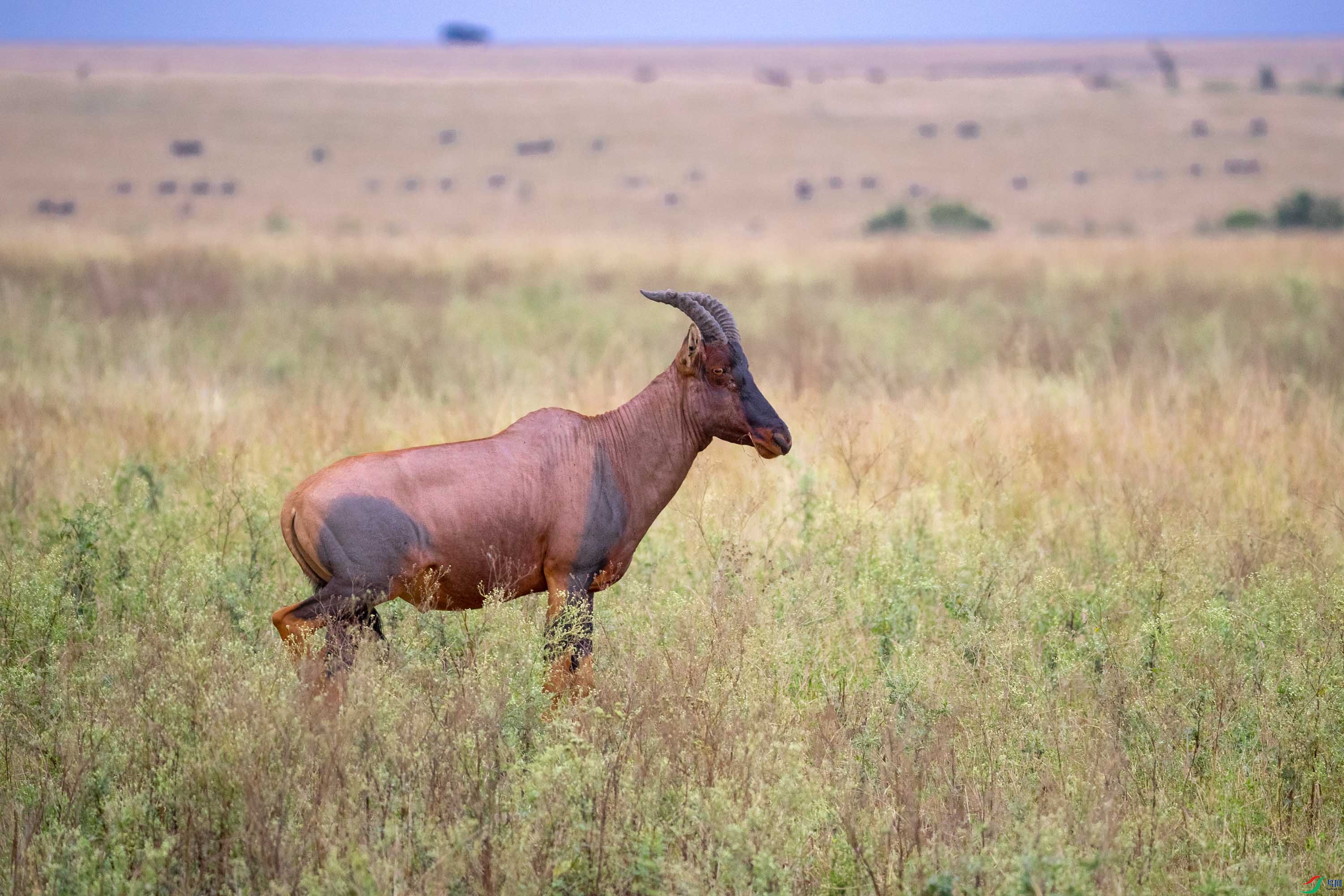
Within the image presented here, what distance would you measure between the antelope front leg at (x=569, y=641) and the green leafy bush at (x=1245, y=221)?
37.0 m

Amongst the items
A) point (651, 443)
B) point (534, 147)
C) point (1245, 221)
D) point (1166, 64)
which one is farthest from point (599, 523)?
point (1166, 64)

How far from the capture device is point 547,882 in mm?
3721

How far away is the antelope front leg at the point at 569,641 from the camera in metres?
4.72

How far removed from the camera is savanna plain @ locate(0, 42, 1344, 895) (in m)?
3.85

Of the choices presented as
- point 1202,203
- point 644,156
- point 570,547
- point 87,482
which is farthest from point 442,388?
point 644,156

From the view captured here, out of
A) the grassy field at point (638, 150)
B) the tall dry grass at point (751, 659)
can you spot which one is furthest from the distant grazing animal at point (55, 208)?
the tall dry grass at point (751, 659)

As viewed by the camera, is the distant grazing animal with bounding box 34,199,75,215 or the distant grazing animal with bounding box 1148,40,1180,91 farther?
the distant grazing animal with bounding box 1148,40,1180,91

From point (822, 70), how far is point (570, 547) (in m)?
93.5

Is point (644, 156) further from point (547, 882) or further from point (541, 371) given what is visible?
point (547, 882)

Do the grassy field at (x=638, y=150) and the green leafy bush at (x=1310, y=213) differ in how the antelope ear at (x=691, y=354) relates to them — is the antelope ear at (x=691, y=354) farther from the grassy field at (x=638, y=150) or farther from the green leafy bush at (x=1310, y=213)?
the green leafy bush at (x=1310, y=213)

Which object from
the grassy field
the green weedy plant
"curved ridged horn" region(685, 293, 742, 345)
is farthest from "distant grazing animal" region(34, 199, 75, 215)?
"curved ridged horn" region(685, 293, 742, 345)

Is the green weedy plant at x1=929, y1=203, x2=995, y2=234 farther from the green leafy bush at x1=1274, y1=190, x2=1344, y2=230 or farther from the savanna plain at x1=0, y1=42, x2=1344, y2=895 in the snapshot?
→ the savanna plain at x1=0, y1=42, x2=1344, y2=895

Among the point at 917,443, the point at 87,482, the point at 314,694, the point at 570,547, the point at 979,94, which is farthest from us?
the point at 979,94

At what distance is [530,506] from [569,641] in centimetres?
54
